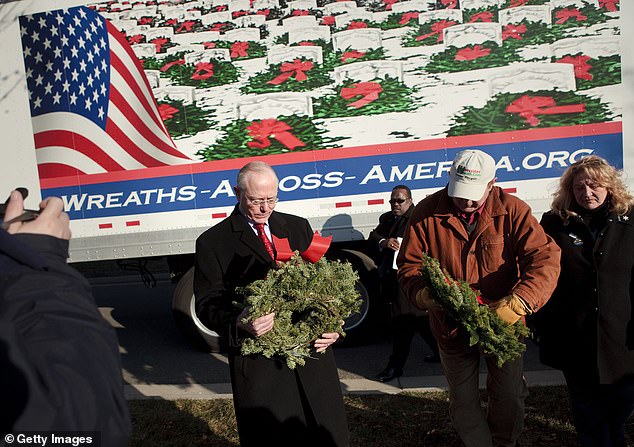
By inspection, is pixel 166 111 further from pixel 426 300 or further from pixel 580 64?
pixel 580 64

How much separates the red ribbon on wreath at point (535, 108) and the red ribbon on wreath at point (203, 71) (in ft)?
10.1

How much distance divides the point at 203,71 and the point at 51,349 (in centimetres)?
490

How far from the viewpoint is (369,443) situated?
11.7ft

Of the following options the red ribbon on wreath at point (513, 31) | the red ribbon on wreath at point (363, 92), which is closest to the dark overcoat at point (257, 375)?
the red ribbon on wreath at point (363, 92)

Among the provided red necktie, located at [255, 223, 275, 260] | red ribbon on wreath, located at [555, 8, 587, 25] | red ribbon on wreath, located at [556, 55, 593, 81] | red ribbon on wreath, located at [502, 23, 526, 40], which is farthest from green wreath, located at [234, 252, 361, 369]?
red ribbon on wreath, located at [555, 8, 587, 25]

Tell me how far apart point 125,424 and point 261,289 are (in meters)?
1.08

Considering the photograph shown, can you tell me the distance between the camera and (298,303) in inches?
93.5

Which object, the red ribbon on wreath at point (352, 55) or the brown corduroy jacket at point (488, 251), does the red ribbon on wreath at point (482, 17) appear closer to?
the red ribbon on wreath at point (352, 55)

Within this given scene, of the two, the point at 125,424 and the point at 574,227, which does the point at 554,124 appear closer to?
the point at 574,227

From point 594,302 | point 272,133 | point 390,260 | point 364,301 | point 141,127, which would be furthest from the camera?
point 364,301

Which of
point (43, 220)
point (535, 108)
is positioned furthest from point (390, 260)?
point (43, 220)

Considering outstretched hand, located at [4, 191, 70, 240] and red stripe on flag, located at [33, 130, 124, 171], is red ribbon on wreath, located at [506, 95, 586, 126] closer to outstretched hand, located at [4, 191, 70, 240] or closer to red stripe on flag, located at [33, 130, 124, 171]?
red stripe on flag, located at [33, 130, 124, 171]

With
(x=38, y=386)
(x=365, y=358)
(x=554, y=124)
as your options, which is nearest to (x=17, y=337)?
(x=38, y=386)

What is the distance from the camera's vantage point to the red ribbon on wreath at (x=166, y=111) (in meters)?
5.72
